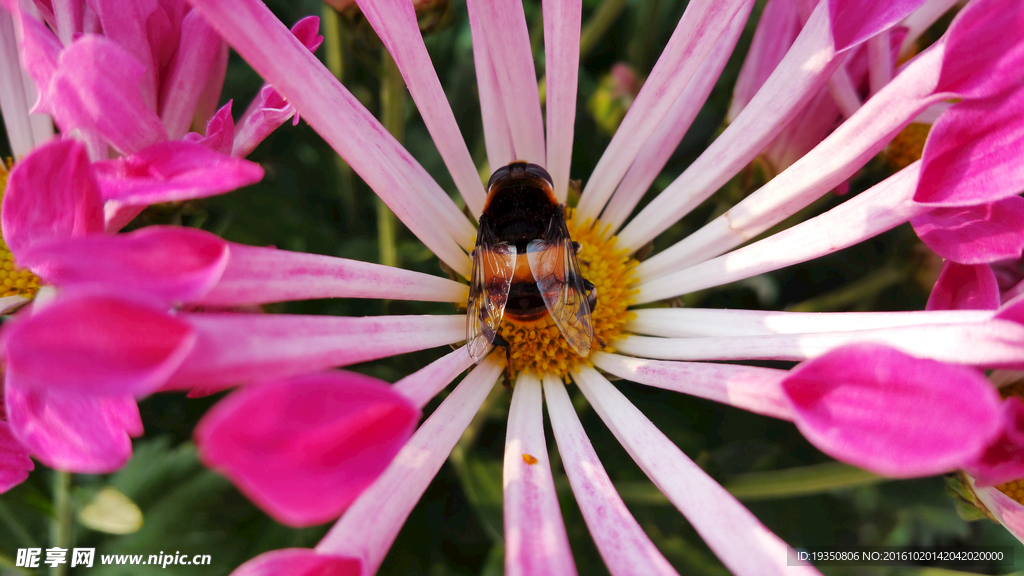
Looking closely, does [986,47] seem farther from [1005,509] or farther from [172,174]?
[172,174]

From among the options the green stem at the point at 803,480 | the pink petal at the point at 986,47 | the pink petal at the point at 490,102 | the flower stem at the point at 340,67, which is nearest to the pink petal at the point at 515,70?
the pink petal at the point at 490,102

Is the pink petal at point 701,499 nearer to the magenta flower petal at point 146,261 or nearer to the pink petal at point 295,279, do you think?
the pink petal at point 295,279

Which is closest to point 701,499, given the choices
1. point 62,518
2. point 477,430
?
point 477,430

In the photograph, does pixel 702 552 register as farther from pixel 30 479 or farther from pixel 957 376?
pixel 30 479

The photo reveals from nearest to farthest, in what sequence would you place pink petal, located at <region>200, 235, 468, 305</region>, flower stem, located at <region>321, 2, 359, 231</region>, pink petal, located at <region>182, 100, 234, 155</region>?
pink petal, located at <region>200, 235, 468, 305</region>, pink petal, located at <region>182, 100, 234, 155</region>, flower stem, located at <region>321, 2, 359, 231</region>

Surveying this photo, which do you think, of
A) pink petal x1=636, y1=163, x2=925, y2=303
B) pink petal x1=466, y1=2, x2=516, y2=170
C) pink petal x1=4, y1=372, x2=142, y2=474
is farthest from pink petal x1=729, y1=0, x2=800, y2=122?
pink petal x1=4, y1=372, x2=142, y2=474

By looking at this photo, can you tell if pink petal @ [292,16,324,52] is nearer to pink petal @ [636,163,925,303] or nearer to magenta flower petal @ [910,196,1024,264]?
pink petal @ [636,163,925,303]
